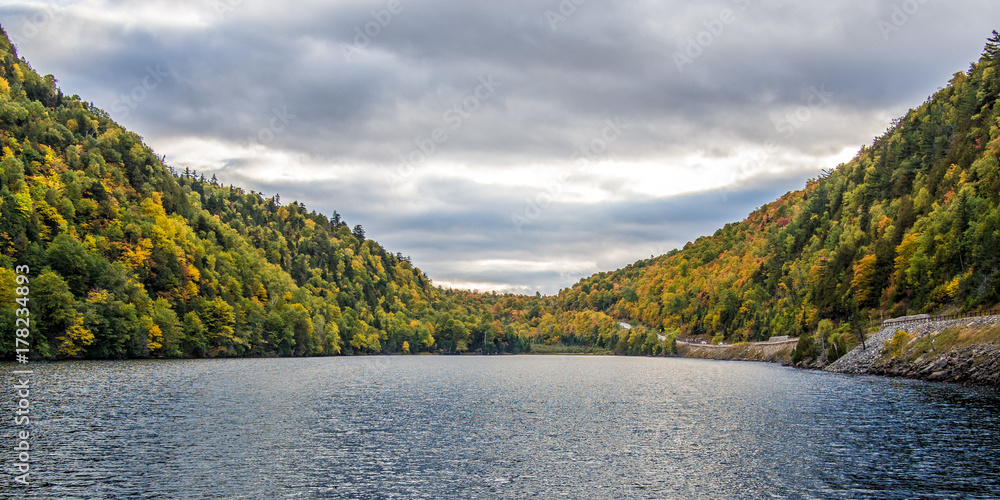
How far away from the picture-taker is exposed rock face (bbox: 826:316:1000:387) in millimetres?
73688

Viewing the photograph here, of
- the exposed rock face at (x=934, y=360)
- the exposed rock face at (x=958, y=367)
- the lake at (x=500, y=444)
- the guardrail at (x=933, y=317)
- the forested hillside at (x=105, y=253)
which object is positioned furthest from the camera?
the forested hillside at (x=105, y=253)

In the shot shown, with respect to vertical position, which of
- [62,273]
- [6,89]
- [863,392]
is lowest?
[863,392]

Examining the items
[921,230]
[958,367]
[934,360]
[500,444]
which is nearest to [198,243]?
[500,444]

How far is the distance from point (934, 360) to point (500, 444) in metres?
70.2

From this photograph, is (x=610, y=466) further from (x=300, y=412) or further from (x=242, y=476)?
(x=300, y=412)

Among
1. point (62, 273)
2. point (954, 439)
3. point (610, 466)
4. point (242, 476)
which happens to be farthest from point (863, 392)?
point (62, 273)

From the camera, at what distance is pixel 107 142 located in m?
184

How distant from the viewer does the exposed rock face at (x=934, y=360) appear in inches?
2901

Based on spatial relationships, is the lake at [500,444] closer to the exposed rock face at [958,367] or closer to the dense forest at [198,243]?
the exposed rock face at [958,367]

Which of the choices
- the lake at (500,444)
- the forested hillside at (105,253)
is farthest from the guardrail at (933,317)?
the forested hillside at (105,253)

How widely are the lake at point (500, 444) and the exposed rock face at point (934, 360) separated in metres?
4.02

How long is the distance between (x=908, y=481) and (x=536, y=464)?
19.7 metres

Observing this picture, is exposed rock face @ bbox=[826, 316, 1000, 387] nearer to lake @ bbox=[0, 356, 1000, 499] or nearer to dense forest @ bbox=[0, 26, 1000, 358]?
lake @ bbox=[0, 356, 1000, 499]

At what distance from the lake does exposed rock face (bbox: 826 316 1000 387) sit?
4.02 meters
